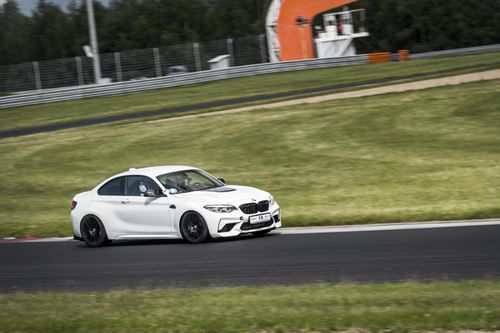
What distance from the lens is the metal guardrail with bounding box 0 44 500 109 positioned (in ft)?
142

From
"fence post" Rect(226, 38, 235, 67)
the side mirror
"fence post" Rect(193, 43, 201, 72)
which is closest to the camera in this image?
the side mirror

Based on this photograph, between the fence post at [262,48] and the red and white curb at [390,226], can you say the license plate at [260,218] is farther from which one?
the fence post at [262,48]

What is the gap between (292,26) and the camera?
171ft

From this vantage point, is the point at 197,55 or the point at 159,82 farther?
the point at 197,55

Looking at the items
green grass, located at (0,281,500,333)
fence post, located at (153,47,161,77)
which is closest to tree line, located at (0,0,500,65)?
fence post, located at (153,47,161,77)

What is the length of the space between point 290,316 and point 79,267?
18.1 ft

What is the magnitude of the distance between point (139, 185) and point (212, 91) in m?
25.6

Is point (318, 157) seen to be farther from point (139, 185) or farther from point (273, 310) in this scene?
point (273, 310)

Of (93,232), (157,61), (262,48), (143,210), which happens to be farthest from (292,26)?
(143,210)

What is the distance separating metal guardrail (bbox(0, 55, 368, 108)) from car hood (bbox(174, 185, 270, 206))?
29.5 meters

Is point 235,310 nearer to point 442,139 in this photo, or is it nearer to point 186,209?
point 186,209

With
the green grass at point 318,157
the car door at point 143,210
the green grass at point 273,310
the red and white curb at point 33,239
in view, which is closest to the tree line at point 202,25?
the green grass at point 318,157

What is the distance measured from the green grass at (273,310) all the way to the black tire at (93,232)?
5233 millimetres

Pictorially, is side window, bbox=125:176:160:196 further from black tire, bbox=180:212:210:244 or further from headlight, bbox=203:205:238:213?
headlight, bbox=203:205:238:213
